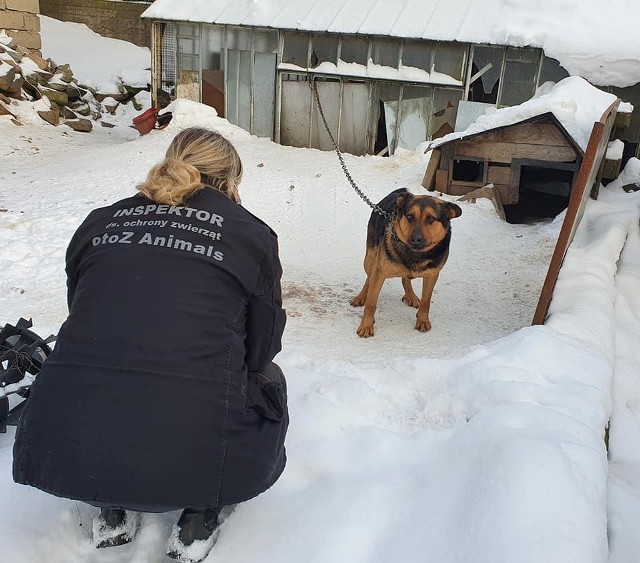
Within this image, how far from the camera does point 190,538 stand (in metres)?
2.20

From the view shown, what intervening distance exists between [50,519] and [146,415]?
833 millimetres

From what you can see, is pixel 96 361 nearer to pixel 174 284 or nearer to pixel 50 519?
pixel 174 284

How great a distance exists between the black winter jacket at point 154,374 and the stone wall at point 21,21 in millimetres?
15051

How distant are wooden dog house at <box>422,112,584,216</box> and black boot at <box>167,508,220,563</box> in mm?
6813

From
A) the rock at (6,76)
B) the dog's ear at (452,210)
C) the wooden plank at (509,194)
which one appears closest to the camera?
the dog's ear at (452,210)

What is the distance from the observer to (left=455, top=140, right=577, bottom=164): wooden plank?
7707mm

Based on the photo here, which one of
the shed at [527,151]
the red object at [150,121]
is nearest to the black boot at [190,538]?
the shed at [527,151]

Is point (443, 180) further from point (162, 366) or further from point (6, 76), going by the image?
point (6, 76)

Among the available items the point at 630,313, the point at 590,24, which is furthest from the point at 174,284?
the point at 590,24

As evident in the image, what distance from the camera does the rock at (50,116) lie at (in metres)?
13.4

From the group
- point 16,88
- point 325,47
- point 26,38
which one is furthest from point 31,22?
point 325,47

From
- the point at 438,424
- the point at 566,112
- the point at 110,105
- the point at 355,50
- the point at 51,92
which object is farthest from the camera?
the point at 110,105

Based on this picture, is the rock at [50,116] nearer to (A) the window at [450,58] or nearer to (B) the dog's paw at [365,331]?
(A) the window at [450,58]

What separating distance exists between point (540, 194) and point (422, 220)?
17.5ft
